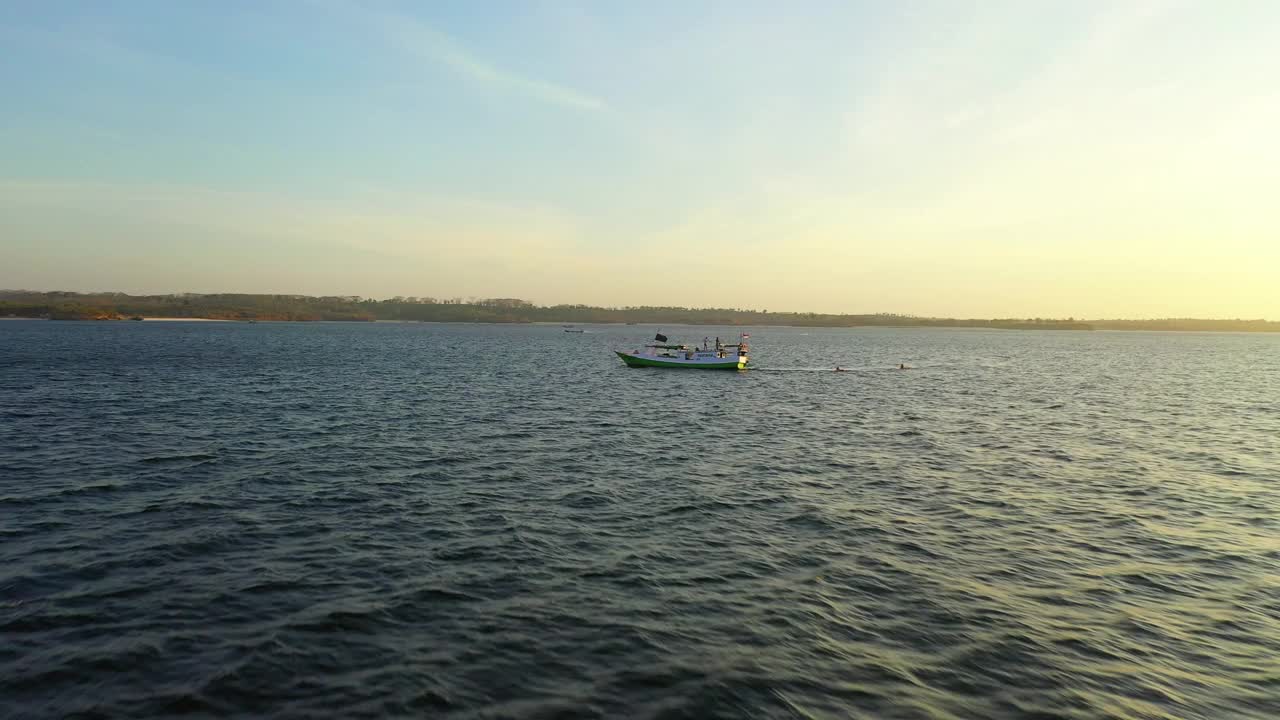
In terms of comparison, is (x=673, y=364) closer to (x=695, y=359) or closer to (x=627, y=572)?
(x=695, y=359)

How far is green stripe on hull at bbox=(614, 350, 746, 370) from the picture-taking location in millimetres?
87250

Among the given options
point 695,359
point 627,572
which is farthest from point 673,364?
point 627,572

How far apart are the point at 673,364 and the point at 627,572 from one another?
238 ft

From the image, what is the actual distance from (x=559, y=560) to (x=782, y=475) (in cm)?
1345

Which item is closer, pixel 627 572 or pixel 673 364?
pixel 627 572

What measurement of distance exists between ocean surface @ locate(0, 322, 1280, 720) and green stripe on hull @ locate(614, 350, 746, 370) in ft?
155

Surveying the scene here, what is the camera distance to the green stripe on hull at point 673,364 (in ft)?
286

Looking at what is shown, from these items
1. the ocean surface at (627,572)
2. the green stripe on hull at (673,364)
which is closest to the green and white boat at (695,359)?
the green stripe on hull at (673,364)

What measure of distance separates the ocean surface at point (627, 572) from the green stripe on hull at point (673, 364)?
1859 inches

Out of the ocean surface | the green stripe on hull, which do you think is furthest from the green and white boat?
the ocean surface

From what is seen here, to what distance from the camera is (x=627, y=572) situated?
57.5 ft

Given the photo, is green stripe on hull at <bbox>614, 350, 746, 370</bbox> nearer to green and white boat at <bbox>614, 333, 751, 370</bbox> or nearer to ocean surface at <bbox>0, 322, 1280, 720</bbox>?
green and white boat at <bbox>614, 333, 751, 370</bbox>

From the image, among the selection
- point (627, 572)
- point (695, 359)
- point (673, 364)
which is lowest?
point (627, 572)

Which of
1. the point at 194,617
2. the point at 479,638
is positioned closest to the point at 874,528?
the point at 479,638
